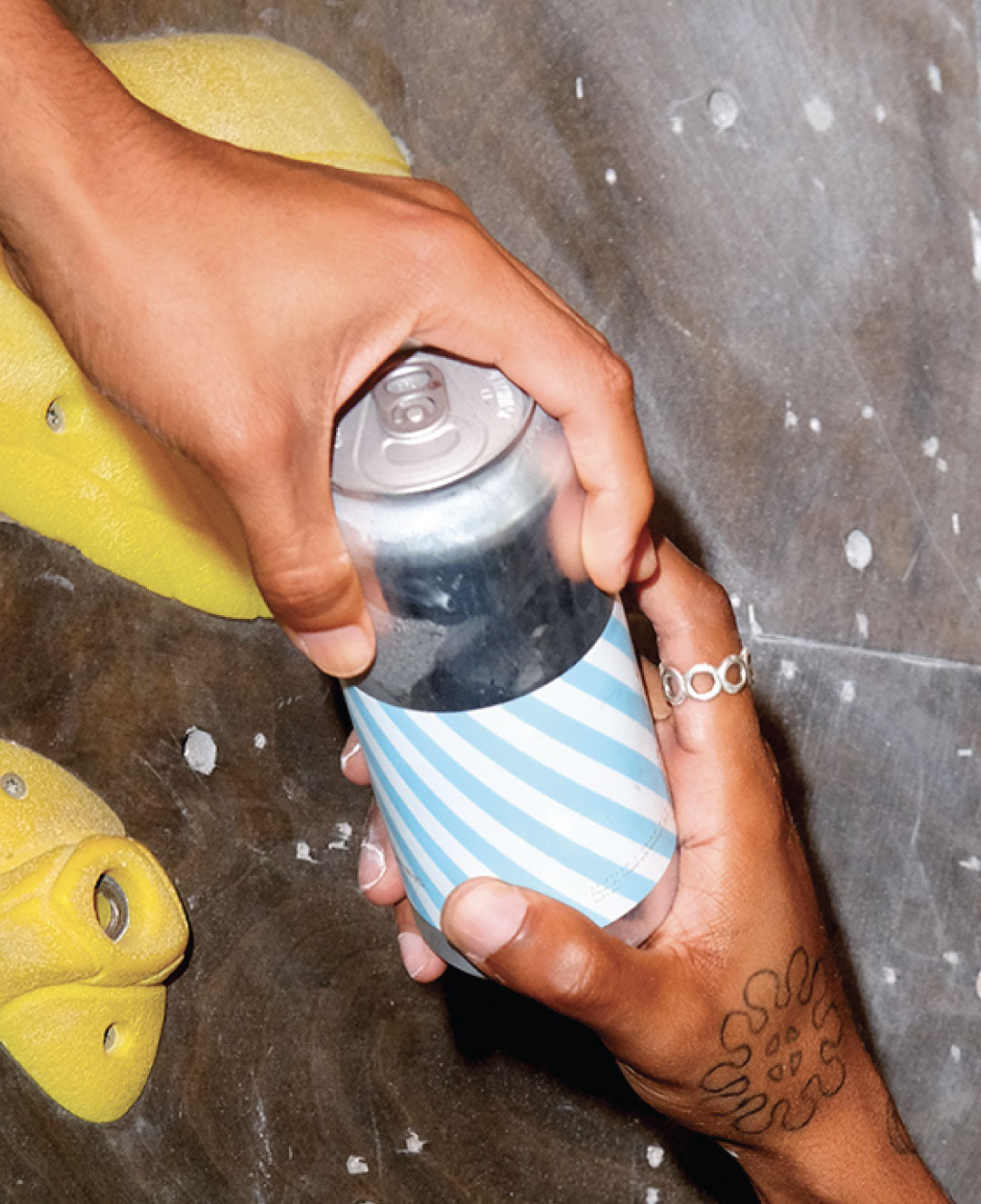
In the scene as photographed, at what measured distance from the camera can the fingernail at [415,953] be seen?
104 cm

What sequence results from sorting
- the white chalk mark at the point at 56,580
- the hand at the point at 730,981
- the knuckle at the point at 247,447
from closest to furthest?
the knuckle at the point at 247,447 → the hand at the point at 730,981 → the white chalk mark at the point at 56,580

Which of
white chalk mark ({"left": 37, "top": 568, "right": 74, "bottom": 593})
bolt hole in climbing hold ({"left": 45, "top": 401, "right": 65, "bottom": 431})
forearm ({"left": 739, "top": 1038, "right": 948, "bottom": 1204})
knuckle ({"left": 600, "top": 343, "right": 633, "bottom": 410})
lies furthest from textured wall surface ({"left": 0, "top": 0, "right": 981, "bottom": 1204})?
knuckle ({"left": 600, "top": 343, "right": 633, "bottom": 410})

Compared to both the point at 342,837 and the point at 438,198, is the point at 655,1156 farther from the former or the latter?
the point at 438,198

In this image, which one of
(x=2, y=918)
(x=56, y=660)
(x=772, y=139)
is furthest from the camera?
(x=772, y=139)

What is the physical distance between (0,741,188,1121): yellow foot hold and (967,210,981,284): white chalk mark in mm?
945

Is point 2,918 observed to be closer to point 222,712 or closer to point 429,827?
point 222,712

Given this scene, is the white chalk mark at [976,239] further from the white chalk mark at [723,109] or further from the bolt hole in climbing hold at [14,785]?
the bolt hole in climbing hold at [14,785]

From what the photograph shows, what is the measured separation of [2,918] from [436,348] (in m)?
0.53

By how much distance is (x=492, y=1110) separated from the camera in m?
1.29

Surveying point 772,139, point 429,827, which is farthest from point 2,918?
point 772,139

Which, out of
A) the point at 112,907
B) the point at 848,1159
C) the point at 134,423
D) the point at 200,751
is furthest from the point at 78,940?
the point at 848,1159

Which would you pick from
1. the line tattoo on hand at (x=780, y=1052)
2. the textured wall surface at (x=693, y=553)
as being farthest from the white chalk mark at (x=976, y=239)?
the line tattoo on hand at (x=780, y=1052)

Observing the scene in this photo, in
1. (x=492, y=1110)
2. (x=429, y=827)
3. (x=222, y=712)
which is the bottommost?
(x=492, y=1110)

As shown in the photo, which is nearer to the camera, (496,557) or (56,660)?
(496,557)
